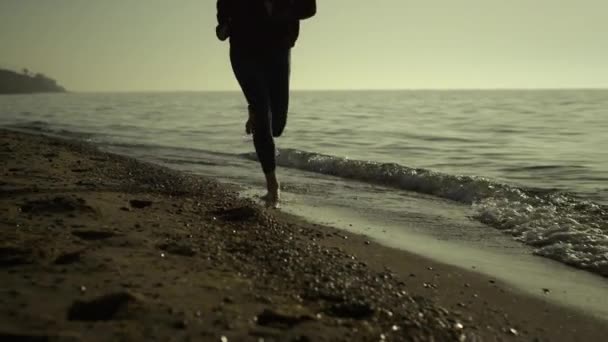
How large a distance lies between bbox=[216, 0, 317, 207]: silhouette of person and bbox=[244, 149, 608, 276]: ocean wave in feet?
7.72

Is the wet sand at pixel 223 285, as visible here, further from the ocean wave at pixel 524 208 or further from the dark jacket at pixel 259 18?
the dark jacket at pixel 259 18

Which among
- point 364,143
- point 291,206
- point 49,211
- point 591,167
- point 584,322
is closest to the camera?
point 584,322

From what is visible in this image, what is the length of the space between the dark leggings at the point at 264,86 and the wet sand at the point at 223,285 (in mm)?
830

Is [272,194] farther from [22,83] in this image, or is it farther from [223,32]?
[22,83]

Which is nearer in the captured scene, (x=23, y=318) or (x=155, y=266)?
(x=23, y=318)

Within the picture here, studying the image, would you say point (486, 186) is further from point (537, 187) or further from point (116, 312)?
point (116, 312)

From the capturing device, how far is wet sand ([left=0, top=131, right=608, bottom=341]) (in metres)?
1.85

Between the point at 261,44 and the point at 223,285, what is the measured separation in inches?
102

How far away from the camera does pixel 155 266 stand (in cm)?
240

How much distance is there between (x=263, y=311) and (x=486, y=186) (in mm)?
5492

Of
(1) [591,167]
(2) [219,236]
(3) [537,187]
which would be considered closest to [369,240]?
(2) [219,236]

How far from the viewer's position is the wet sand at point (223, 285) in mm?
1847

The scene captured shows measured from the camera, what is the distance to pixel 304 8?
4.33 meters

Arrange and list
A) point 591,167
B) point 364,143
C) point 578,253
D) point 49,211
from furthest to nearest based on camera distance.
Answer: point 364,143 < point 591,167 < point 578,253 < point 49,211
